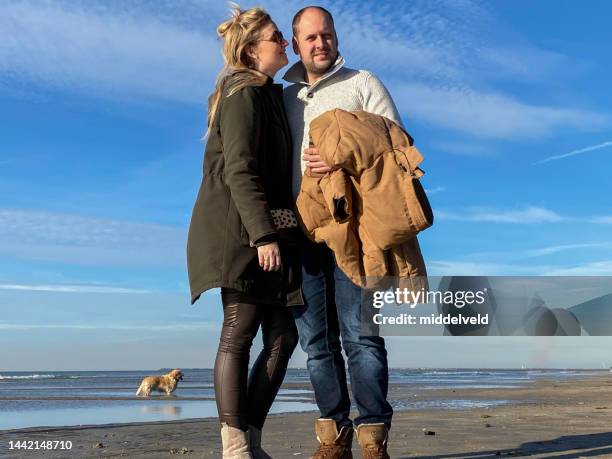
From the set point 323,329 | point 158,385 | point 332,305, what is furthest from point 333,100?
point 158,385

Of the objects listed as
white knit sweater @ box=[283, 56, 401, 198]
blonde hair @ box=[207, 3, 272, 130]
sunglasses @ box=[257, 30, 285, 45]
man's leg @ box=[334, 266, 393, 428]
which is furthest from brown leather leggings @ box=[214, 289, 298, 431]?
sunglasses @ box=[257, 30, 285, 45]

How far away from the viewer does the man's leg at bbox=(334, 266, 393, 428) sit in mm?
2979

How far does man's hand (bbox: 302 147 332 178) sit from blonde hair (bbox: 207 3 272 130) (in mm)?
406

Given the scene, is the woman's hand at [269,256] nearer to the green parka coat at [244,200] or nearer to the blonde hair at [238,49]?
the green parka coat at [244,200]

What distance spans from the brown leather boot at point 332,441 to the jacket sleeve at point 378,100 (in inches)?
57.7

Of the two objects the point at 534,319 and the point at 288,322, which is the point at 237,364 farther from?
the point at 534,319

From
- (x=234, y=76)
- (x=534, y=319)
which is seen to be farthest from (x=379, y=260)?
(x=534, y=319)

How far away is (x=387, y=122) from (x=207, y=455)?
2.36 m

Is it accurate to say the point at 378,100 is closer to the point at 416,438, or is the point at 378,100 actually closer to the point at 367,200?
the point at 367,200

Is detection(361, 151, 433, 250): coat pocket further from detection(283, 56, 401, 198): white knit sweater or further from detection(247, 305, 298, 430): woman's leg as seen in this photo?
detection(247, 305, 298, 430): woman's leg

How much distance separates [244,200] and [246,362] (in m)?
0.73

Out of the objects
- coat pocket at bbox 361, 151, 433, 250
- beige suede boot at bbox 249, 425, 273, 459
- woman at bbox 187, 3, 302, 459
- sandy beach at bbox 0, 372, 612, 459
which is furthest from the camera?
sandy beach at bbox 0, 372, 612, 459

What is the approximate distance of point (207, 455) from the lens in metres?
4.03

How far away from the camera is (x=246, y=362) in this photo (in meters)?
2.94
